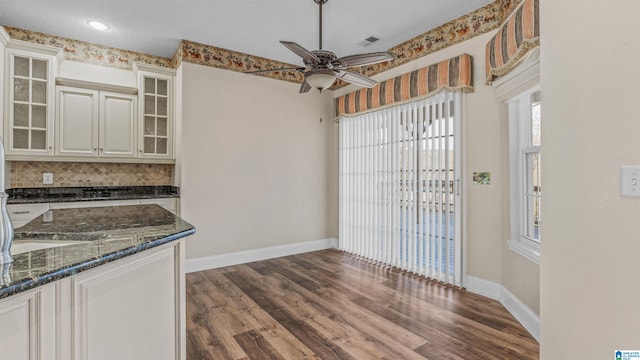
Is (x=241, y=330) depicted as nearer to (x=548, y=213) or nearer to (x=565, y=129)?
(x=548, y=213)

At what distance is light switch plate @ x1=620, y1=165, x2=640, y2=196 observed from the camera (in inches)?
44.2

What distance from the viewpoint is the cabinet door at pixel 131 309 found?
1.06 meters

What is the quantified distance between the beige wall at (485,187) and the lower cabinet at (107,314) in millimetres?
2703

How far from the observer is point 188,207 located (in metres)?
3.89

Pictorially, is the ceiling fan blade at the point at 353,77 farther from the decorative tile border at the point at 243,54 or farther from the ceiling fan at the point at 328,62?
the decorative tile border at the point at 243,54

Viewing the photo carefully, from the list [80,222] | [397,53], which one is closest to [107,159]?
[80,222]

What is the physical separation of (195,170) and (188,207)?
48 centimetres

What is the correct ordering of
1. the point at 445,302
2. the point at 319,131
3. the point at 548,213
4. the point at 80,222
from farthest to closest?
the point at 319,131, the point at 445,302, the point at 80,222, the point at 548,213

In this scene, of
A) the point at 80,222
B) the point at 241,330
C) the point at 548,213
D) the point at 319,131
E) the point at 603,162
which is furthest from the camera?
the point at 319,131

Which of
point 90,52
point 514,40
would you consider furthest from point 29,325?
point 90,52

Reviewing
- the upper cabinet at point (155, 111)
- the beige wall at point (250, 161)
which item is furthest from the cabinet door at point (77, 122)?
the beige wall at point (250, 161)

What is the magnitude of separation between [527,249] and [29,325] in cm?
302

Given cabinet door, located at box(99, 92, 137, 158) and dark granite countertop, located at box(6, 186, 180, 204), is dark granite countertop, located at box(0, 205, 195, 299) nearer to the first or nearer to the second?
dark granite countertop, located at box(6, 186, 180, 204)

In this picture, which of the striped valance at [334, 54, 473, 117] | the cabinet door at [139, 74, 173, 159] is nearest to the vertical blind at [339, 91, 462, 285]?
the striped valance at [334, 54, 473, 117]
